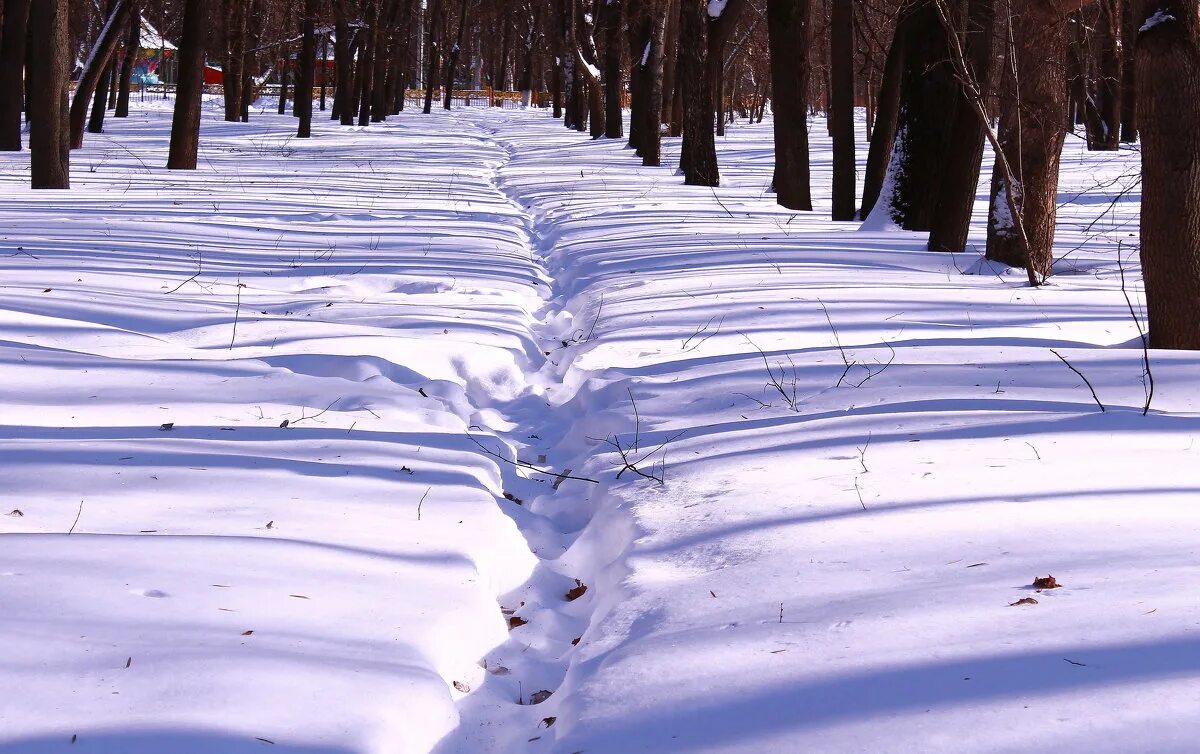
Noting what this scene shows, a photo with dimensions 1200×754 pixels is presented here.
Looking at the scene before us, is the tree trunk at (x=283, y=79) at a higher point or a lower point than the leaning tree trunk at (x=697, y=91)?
higher

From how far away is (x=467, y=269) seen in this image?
26.5ft

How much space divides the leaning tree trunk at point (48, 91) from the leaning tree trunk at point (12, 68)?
4.02 metres

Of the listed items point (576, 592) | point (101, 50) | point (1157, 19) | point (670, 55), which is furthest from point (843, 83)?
point (670, 55)

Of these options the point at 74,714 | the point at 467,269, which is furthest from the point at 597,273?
the point at 74,714

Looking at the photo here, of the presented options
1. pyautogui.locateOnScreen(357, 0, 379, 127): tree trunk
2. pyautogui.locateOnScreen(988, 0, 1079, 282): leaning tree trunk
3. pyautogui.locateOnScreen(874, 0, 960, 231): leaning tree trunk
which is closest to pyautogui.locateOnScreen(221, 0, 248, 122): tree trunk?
pyautogui.locateOnScreen(357, 0, 379, 127): tree trunk

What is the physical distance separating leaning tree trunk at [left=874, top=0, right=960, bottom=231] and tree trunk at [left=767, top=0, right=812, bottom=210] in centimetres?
252

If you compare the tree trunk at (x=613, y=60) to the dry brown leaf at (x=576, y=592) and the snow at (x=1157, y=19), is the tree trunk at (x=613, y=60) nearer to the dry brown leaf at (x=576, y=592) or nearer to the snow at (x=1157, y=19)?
the snow at (x=1157, y=19)

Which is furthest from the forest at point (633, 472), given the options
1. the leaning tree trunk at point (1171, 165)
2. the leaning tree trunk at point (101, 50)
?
the leaning tree trunk at point (101, 50)

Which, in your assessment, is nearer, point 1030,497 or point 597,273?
point 1030,497

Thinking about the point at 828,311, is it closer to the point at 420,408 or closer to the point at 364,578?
the point at 420,408

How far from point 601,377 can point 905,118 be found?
574cm

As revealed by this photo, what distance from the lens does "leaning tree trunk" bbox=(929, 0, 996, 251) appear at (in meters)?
9.09

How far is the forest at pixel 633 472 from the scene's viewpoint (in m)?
2.10

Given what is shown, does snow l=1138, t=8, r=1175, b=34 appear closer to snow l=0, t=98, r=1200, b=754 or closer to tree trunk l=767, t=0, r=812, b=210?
snow l=0, t=98, r=1200, b=754
